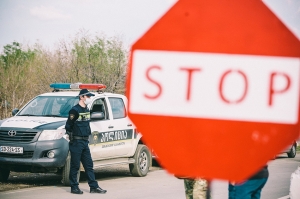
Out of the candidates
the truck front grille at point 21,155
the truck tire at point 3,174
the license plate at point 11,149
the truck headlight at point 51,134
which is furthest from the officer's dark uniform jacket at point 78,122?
the truck tire at point 3,174

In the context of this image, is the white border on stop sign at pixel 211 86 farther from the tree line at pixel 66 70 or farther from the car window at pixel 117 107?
the tree line at pixel 66 70

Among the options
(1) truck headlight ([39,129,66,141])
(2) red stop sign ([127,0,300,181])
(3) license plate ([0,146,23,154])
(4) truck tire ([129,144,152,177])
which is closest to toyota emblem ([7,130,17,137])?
(3) license plate ([0,146,23,154])

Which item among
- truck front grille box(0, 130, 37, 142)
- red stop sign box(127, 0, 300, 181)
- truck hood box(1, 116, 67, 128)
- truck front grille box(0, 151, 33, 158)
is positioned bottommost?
truck front grille box(0, 151, 33, 158)

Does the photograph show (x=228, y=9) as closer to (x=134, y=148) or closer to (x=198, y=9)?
(x=198, y=9)

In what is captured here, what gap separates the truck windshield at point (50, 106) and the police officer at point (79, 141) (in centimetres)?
122

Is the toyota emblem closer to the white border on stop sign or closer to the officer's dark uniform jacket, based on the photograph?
the officer's dark uniform jacket

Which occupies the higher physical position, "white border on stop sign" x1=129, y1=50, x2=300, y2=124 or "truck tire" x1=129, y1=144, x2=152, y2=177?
"white border on stop sign" x1=129, y1=50, x2=300, y2=124

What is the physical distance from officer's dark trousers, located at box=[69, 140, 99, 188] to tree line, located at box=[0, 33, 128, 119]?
12.1 metres

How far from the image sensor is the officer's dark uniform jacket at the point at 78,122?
997 cm

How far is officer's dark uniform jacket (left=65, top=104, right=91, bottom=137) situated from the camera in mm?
9969

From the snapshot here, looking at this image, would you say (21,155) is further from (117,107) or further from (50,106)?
(117,107)

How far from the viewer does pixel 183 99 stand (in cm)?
201

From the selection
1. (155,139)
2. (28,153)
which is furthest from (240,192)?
(28,153)

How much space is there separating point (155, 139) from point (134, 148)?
10.6m
